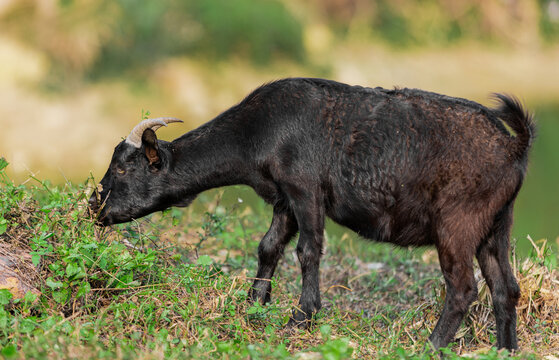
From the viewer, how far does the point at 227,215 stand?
284 inches

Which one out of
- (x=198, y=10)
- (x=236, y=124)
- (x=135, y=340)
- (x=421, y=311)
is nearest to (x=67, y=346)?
(x=135, y=340)

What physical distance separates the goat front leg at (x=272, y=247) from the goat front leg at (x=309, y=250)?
0.35 metres

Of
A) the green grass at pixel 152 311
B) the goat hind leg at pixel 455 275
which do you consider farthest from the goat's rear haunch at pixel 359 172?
the green grass at pixel 152 311

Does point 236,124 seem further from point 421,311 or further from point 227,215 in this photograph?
point 421,311

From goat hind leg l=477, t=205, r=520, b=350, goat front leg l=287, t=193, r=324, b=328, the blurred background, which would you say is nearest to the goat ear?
goat front leg l=287, t=193, r=324, b=328

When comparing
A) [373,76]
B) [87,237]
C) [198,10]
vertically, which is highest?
[198,10]

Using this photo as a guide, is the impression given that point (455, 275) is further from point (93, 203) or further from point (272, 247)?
point (93, 203)

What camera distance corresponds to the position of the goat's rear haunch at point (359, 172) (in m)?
5.37

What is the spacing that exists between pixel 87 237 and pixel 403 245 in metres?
2.29

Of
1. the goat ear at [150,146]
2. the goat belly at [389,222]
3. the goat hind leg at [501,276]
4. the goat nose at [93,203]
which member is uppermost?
the goat ear at [150,146]

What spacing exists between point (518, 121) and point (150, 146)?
2.72m

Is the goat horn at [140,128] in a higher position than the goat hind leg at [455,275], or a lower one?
higher

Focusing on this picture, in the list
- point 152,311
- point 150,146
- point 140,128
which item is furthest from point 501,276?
point 140,128

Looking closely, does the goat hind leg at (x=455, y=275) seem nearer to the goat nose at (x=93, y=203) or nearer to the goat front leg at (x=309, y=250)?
the goat front leg at (x=309, y=250)
